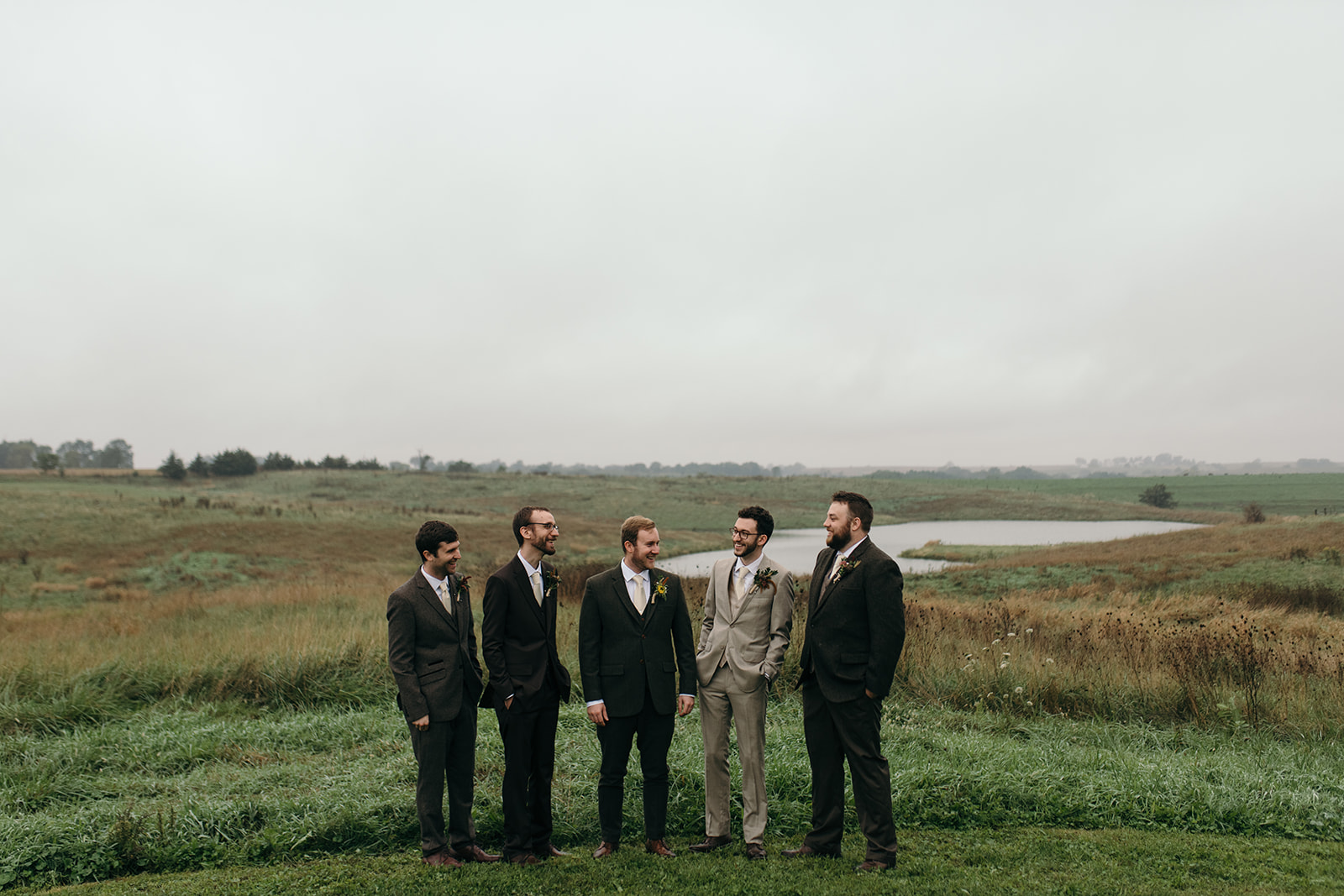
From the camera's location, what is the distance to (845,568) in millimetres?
5152

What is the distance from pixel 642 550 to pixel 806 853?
2482 millimetres

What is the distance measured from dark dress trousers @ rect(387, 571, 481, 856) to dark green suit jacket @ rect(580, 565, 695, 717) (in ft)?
3.12

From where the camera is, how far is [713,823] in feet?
17.3

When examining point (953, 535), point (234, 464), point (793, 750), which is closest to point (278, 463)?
point (234, 464)

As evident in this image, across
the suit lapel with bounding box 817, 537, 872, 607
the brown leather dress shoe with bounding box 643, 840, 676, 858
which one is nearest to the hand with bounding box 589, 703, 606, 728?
the brown leather dress shoe with bounding box 643, 840, 676, 858

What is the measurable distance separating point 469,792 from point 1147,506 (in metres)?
96.5

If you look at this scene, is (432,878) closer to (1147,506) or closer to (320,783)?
(320,783)

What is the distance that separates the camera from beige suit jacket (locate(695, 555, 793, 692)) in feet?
17.1

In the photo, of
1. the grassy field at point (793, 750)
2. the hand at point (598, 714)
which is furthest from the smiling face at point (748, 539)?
the grassy field at point (793, 750)

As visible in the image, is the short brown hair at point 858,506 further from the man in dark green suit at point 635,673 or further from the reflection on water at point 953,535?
the reflection on water at point 953,535

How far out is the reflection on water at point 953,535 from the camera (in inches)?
1770

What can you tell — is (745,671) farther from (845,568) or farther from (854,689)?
(845,568)

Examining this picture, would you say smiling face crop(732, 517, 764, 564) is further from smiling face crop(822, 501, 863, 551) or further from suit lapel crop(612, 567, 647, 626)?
suit lapel crop(612, 567, 647, 626)

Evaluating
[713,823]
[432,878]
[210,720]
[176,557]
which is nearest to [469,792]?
[432,878]
